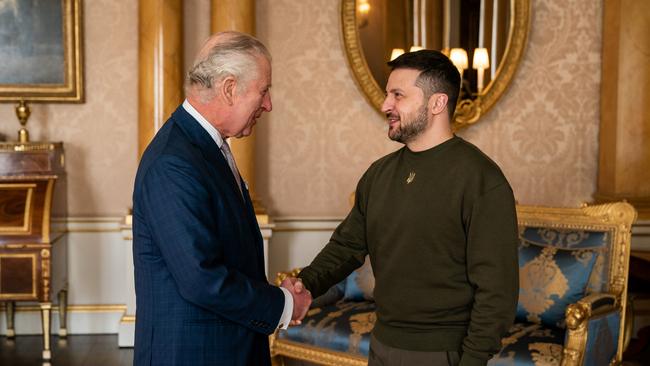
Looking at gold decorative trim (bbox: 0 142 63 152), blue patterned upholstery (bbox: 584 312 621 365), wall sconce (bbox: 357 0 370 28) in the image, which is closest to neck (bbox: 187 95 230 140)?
blue patterned upholstery (bbox: 584 312 621 365)

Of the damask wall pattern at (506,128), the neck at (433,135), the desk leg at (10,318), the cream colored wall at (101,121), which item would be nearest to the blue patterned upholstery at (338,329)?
the damask wall pattern at (506,128)

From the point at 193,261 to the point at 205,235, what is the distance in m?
0.07

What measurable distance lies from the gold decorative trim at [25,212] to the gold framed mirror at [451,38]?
212 centimetres

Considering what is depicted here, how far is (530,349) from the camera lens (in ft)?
12.1

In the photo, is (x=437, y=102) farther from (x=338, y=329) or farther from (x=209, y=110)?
(x=338, y=329)

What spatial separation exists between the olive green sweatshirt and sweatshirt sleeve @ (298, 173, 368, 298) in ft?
0.47

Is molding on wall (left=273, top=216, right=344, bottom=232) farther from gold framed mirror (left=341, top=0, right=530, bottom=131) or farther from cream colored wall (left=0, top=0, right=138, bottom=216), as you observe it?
cream colored wall (left=0, top=0, right=138, bottom=216)

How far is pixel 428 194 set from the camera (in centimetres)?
244

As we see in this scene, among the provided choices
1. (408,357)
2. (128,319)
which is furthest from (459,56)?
(408,357)

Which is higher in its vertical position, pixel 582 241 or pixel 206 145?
pixel 206 145

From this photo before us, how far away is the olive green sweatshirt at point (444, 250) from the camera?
7.63 ft

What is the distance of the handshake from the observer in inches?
95.0

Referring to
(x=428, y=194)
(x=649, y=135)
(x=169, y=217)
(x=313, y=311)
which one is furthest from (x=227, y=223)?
(x=649, y=135)

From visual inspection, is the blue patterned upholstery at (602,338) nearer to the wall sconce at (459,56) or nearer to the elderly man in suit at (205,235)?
the elderly man in suit at (205,235)
